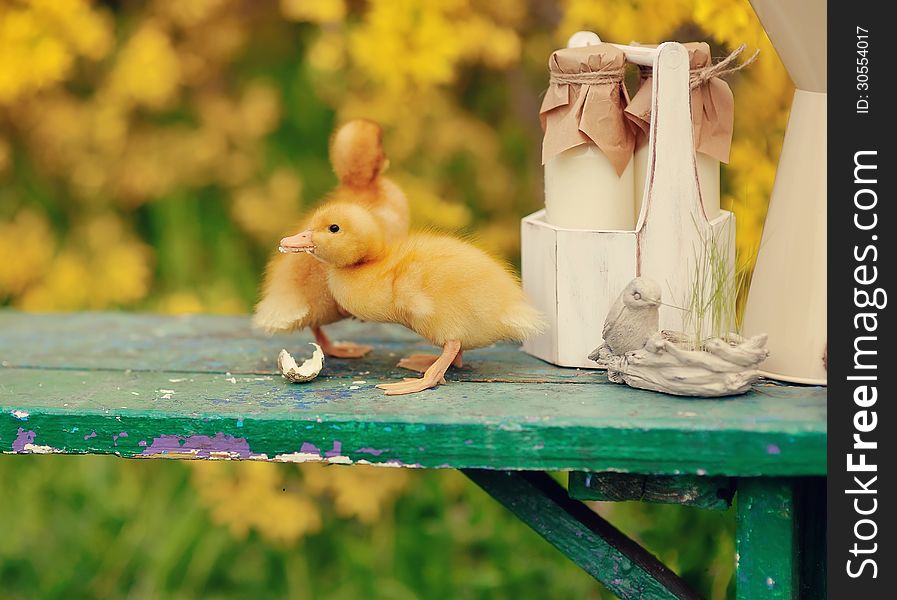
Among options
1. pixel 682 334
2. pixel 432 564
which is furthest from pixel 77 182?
pixel 682 334

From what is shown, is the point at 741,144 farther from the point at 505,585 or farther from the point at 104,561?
the point at 104,561

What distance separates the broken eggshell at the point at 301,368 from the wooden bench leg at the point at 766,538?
1.74ft

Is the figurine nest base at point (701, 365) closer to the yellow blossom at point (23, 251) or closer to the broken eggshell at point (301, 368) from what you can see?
the broken eggshell at point (301, 368)

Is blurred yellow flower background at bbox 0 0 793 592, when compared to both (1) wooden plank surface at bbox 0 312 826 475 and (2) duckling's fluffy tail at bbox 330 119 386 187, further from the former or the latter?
(1) wooden plank surface at bbox 0 312 826 475

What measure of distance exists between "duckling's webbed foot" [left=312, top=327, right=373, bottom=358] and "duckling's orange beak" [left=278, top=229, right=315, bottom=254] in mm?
221

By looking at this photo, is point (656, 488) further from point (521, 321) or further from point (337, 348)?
point (337, 348)

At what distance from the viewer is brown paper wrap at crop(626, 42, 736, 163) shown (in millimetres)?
1354

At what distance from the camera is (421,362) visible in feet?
4.78

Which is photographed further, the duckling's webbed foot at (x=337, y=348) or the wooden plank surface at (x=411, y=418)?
the duckling's webbed foot at (x=337, y=348)

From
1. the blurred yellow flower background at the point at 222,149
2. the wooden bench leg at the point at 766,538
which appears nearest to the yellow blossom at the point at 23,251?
the blurred yellow flower background at the point at 222,149

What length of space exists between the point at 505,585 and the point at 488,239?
30.6 inches

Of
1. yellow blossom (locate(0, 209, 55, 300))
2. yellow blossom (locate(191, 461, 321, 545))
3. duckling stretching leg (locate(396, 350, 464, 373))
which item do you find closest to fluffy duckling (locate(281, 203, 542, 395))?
duckling stretching leg (locate(396, 350, 464, 373))

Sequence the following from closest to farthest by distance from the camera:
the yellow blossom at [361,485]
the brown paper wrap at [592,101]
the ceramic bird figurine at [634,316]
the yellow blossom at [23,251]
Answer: the ceramic bird figurine at [634,316] < the brown paper wrap at [592,101] < the yellow blossom at [361,485] < the yellow blossom at [23,251]

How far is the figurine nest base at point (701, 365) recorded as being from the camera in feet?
4.03
